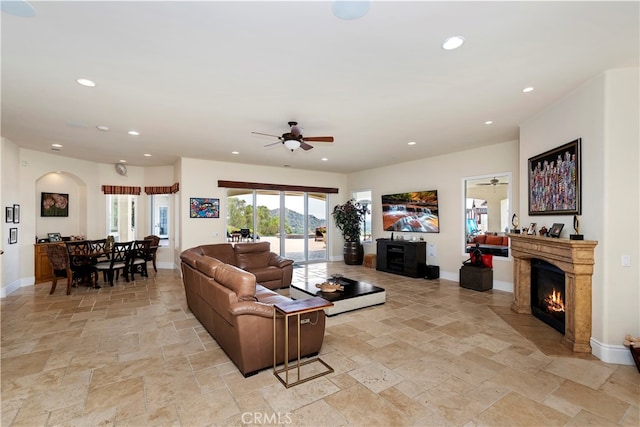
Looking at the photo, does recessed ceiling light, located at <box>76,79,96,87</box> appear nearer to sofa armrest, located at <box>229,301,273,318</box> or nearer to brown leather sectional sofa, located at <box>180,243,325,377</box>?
brown leather sectional sofa, located at <box>180,243,325,377</box>

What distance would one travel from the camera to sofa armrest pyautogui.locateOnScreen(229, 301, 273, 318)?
274 cm

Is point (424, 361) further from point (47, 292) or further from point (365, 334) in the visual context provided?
point (47, 292)

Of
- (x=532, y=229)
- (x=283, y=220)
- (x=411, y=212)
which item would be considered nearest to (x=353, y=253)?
(x=411, y=212)

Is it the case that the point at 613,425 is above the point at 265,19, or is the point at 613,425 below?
below

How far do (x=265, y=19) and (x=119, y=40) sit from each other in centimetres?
127

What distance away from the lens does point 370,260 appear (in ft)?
28.3

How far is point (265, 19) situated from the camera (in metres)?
2.20

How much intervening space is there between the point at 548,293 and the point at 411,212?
3894 mm

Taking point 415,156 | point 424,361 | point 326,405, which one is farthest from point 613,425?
point 415,156

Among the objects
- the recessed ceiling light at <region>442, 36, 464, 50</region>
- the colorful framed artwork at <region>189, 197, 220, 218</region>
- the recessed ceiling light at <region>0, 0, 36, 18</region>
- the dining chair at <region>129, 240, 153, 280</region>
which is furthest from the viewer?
the colorful framed artwork at <region>189, 197, 220, 218</region>

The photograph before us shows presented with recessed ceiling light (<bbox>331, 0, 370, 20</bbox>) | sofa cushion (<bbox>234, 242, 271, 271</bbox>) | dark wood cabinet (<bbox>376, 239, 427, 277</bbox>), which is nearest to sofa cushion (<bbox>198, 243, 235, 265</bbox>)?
sofa cushion (<bbox>234, 242, 271, 271</bbox>)

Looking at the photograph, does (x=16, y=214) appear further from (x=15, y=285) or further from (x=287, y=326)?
(x=287, y=326)

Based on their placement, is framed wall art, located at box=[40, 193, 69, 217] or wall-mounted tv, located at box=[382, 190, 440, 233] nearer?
framed wall art, located at box=[40, 193, 69, 217]

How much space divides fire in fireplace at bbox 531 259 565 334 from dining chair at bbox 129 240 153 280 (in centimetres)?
772
